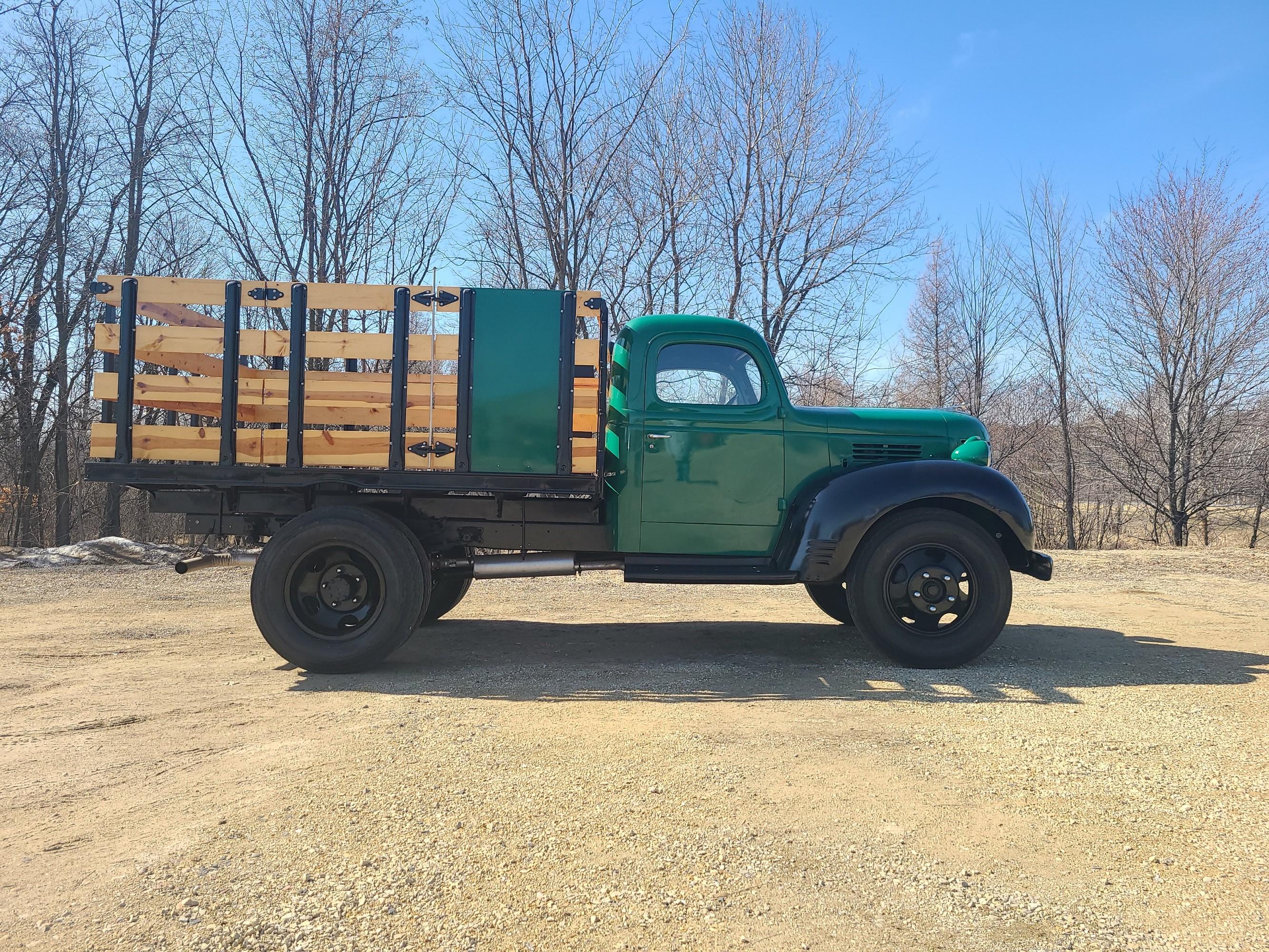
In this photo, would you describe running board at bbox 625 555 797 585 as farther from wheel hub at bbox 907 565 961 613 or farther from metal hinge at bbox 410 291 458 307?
metal hinge at bbox 410 291 458 307

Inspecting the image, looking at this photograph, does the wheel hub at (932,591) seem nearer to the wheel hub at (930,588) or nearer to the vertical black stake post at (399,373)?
the wheel hub at (930,588)

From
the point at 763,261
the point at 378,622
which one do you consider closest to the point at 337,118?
the point at 763,261

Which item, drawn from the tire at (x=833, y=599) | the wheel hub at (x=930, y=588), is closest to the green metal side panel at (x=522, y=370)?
the wheel hub at (x=930, y=588)

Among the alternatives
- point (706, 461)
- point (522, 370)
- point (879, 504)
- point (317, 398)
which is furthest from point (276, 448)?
point (879, 504)

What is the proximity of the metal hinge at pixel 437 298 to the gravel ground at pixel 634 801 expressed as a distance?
2.36 metres

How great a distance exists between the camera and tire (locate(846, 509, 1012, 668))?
507 cm

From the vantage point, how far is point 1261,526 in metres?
18.9

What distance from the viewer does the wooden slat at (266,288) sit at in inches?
194

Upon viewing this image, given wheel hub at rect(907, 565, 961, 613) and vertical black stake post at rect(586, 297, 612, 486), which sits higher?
vertical black stake post at rect(586, 297, 612, 486)

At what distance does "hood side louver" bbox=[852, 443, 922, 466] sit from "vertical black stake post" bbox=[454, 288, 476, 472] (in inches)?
105

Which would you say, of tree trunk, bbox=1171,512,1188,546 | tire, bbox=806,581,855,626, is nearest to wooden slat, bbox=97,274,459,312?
tire, bbox=806,581,855,626

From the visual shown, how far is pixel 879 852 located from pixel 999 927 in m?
0.45

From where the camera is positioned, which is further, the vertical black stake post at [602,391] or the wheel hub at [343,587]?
the wheel hub at [343,587]

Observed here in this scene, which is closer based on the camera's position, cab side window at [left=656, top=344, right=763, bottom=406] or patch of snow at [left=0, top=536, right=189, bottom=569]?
cab side window at [left=656, top=344, right=763, bottom=406]
